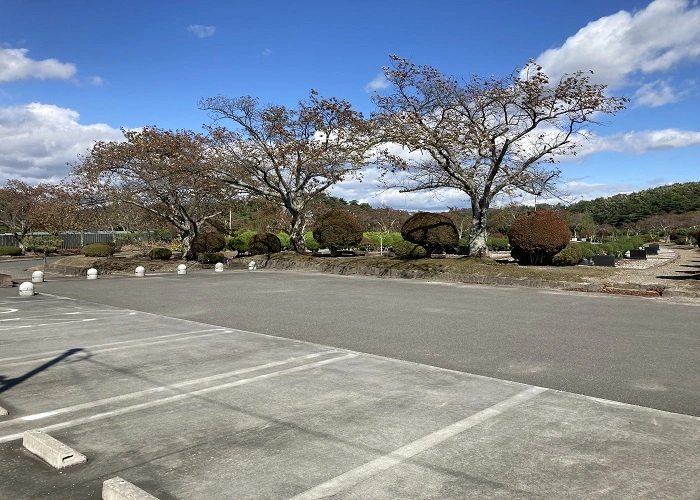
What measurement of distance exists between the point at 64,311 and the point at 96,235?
38512 millimetres

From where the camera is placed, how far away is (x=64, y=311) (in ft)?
35.6

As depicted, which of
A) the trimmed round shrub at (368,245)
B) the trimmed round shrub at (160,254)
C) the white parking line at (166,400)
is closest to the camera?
the white parking line at (166,400)

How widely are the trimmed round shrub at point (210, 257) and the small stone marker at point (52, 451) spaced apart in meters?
21.5

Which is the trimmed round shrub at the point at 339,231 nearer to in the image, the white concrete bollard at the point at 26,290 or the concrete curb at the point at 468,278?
the concrete curb at the point at 468,278

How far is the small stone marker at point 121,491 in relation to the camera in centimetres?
275

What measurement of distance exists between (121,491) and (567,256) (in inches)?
729

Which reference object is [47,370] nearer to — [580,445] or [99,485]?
[99,485]

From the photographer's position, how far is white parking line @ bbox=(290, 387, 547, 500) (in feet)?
9.84

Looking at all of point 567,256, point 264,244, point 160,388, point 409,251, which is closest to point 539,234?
point 567,256

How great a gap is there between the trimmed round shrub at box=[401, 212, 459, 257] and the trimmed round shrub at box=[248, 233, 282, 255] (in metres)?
8.51

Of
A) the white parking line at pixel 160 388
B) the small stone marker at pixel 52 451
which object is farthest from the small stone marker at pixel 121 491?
the white parking line at pixel 160 388

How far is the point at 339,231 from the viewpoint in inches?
885

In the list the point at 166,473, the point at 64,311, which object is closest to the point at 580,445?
the point at 166,473

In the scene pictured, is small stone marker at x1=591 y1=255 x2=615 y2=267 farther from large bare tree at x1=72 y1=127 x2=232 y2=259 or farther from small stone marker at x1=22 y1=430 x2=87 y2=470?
small stone marker at x1=22 y1=430 x2=87 y2=470
